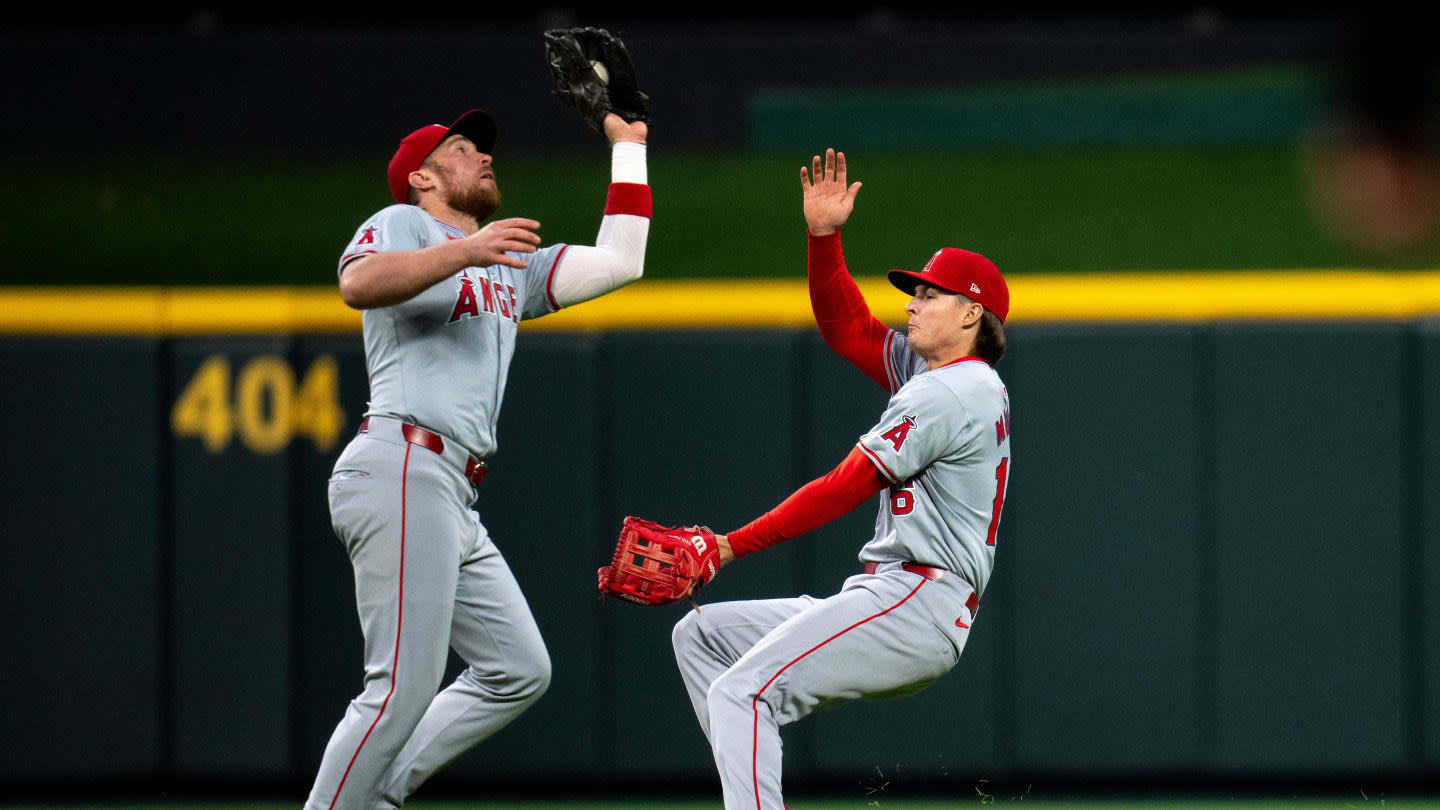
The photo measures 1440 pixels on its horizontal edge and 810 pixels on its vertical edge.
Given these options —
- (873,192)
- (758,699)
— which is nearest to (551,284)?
(758,699)

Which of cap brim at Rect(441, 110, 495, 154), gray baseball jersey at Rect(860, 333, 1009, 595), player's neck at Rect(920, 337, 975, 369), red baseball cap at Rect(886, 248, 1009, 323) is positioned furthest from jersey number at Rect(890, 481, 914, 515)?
cap brim at Rect(441, 110, 495, 154)

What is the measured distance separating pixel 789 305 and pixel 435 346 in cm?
175

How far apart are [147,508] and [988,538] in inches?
109

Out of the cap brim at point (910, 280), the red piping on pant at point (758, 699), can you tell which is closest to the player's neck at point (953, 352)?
the cap brim at point (910, 280)

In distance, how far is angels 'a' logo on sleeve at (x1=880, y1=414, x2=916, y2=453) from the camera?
282cm

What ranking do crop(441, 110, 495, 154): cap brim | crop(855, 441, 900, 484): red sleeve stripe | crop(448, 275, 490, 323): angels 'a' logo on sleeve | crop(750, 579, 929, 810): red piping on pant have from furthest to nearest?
crop(441, 110, 495, 154): cap brim → crop(448, 275, 490, 323): angels 'a' logo on sleeve → crop(855, 441, 900, 484): red sleeve stripe → crop(750, 579, 929, 810): red piping on pant

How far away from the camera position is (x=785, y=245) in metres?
7.47

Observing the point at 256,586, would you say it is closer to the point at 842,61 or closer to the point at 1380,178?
the point at 842,61

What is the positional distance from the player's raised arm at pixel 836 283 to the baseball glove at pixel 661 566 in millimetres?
689

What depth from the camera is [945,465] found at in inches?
115

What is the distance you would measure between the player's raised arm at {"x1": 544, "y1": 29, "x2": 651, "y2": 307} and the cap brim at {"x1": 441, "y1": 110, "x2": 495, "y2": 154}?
0.61 feet

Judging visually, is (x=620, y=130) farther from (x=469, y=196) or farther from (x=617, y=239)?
(x=469, y=196)

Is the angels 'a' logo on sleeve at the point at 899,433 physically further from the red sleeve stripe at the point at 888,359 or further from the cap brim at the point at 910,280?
the red sleeve stripe at the point at 888,359

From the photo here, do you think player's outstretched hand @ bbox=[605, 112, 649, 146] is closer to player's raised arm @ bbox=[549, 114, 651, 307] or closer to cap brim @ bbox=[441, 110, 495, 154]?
player's raised arm @ bbox=[549, 114, 651, 307]
